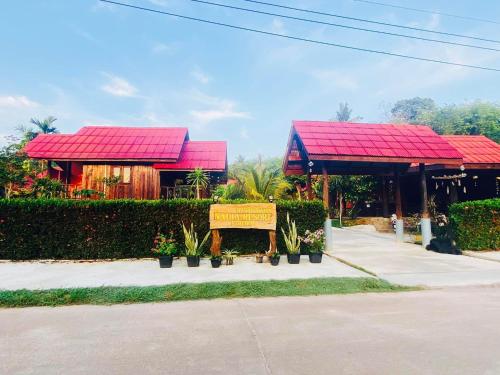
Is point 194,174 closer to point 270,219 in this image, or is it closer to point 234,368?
point 270,219

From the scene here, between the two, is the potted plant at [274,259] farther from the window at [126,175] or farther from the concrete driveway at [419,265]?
the window at [126,175]

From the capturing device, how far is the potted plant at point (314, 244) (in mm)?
8281

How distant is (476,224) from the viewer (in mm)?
9820

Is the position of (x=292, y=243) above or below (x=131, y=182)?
below

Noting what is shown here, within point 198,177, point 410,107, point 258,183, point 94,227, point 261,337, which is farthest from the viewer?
point 410,107

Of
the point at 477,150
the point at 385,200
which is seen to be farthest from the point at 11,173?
the point at 477,150

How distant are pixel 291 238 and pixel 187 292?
420 cm

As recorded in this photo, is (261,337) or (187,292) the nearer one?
(261,337)

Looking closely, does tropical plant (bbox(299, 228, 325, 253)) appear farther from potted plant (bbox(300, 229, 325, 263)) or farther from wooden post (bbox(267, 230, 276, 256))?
wooden post (bbox(267, 230, 276, 256))

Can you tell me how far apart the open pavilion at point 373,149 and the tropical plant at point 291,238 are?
1.81 metres

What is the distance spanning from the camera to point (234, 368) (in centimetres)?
283

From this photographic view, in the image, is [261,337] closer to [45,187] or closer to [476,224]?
[476,224]

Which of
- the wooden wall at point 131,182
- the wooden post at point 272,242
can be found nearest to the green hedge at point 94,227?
the wooden post at point 272,242

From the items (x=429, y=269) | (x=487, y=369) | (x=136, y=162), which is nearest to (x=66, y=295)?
(x=487, y=369)
